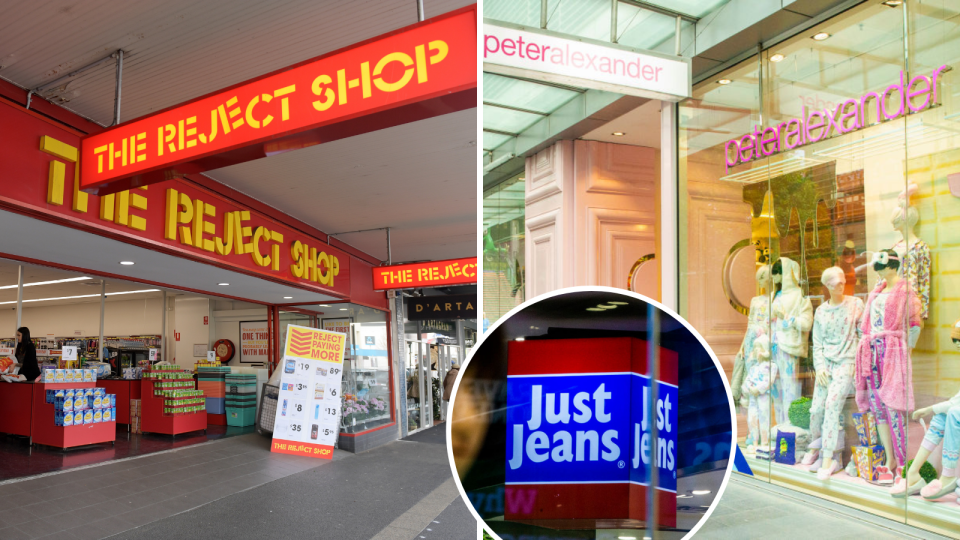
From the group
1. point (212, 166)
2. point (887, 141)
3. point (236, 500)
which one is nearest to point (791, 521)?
point (887, 141)

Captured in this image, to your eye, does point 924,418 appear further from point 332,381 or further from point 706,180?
point 332,381

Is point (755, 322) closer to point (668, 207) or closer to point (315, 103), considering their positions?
point (668, 207)

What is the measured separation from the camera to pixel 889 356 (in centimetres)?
312

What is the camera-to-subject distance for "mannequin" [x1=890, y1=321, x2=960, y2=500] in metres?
2.83

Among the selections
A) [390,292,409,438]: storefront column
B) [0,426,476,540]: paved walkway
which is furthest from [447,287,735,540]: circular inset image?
[390,292,409,438]: storefront column

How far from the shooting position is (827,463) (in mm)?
3422

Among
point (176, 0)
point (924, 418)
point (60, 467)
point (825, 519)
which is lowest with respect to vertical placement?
point (60, 467)

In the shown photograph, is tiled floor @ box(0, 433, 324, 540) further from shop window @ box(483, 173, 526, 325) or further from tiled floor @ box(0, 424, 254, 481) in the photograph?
shop window @ box(483, 173, 526, 325)

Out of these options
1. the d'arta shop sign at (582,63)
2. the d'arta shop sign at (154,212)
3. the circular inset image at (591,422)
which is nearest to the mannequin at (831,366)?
the d'arta shop sign at (582,63)

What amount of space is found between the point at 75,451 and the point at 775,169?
6821 millimetres

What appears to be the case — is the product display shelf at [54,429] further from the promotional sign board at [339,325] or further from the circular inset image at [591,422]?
the circular inset image at [591,422]

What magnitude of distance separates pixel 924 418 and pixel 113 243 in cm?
524

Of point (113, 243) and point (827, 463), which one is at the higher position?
point (113, 243)

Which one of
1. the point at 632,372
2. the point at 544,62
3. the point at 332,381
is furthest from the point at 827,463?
the point at 332,381
